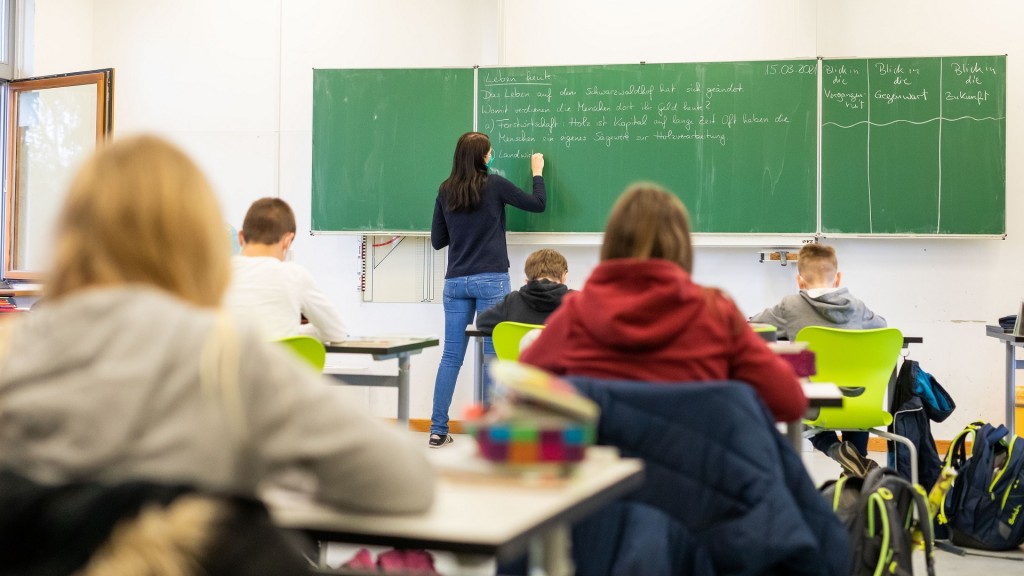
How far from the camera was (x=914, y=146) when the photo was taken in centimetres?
515

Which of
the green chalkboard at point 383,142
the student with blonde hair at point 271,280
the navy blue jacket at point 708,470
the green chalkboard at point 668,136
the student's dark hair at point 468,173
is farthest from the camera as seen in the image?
the green chalkboard at point 383,142

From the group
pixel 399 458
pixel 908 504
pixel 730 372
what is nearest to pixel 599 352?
pixel 730 372

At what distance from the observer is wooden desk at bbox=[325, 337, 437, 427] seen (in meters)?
3.20

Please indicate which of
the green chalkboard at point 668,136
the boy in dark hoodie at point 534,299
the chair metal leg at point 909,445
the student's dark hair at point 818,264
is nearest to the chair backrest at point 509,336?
the boy in dark hoodie at point 534,299

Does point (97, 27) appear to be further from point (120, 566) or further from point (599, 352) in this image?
point (120, 566)

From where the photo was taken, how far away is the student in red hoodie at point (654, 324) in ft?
5.81

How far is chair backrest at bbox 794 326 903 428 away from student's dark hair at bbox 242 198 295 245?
6.09ft

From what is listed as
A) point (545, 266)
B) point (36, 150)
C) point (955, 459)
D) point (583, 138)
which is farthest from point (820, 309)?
point (36, 150)

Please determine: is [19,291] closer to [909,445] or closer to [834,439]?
[834,439]

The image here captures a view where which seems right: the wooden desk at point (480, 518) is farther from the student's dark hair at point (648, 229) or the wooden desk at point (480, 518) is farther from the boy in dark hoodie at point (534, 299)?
the boy in dark hoodie at point (534, 299)

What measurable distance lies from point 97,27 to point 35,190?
3.60 ft

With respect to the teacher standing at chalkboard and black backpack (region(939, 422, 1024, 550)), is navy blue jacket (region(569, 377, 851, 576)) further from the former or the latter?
the teacher standing at chalkboard

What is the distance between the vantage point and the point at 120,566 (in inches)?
34.5

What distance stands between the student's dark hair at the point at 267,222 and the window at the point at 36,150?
3.31 meters
